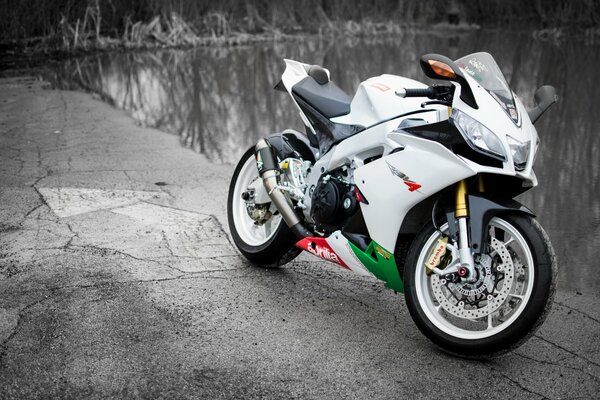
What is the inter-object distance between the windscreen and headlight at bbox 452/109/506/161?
0.20 meters

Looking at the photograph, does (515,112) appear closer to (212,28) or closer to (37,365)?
(37,365)

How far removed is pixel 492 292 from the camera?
12.2 feet

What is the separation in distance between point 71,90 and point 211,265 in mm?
7902

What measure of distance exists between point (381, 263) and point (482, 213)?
645 millimetres

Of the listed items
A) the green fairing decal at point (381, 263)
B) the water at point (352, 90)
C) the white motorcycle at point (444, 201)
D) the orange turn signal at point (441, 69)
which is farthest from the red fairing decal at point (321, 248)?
the water at point (352, 90)

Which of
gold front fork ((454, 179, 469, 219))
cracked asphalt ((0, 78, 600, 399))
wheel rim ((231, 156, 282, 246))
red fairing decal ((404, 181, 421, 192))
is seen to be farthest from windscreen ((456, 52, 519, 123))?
wheel rim ((231, 156, 282, 246))

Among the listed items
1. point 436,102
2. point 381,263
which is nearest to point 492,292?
point 381,263

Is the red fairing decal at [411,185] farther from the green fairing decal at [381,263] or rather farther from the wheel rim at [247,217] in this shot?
the wheel rim at [247,217]

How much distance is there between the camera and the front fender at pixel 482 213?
11.9 ft

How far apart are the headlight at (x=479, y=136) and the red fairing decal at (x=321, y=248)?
3.76 feet

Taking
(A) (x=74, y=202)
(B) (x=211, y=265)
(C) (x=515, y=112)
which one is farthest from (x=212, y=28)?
(C) (x=515, y=112)

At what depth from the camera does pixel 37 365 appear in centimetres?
368

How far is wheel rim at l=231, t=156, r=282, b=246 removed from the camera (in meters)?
5.29

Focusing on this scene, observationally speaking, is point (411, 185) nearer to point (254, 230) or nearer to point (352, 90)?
point (254, 230)
